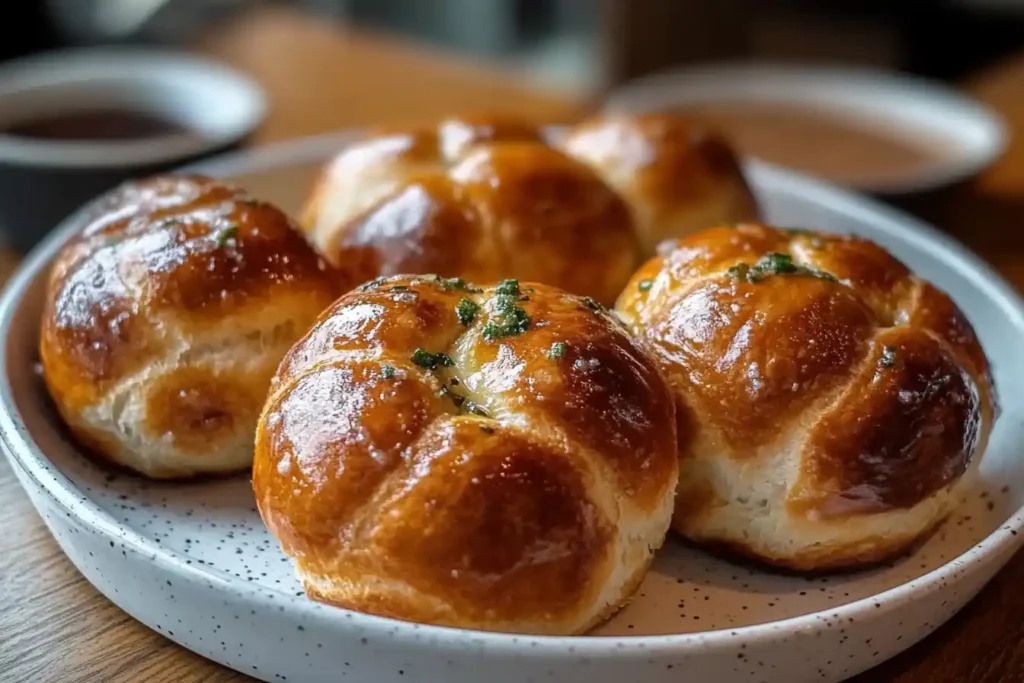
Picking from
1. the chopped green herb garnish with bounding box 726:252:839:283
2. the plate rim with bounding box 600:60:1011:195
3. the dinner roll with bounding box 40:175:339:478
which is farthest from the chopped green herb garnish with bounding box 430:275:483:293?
the plate rim with bounding box 600:60:1011:195

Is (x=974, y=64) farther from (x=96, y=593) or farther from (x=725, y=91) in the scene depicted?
(x=96, y=593)

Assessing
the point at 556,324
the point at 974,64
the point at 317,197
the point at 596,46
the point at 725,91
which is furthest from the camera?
the point at 974,64

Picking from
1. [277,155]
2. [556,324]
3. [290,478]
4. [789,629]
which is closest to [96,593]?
[290,478]

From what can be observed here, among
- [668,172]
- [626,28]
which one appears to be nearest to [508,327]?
[668,172]

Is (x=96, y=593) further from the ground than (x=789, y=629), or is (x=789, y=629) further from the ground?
(x=789, y=629)

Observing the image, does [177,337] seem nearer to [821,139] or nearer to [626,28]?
[821,139]

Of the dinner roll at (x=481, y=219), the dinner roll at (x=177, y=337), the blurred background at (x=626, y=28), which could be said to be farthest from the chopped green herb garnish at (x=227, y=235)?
the blurred background at (x=626, y=28)
